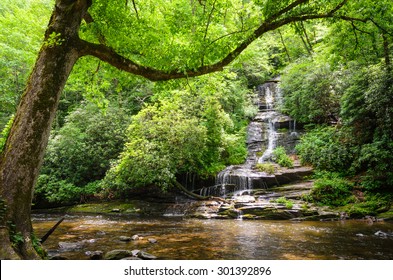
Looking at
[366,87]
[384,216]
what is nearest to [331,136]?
[366,87]

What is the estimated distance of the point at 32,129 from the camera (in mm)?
4625

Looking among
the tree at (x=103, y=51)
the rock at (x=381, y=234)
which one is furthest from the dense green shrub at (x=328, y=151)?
the tree at (x=103, y=51)

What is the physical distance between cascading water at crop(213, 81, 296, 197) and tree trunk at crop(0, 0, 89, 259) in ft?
41.3

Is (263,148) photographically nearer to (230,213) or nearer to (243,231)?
(230,213)

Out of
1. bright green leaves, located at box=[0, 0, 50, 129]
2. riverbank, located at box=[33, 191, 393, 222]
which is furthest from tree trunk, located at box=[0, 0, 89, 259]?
bright green leaves, located at box=[0, 0, 50, 129]

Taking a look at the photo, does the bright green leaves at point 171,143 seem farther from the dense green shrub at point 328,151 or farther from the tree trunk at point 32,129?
the tree trunk at point 32,129

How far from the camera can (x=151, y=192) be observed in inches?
667

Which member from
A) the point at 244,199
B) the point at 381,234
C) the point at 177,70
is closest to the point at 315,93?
the point at 244,199

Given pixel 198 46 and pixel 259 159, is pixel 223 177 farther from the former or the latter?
pixel 198 46

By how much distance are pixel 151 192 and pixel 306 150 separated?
9.89 m

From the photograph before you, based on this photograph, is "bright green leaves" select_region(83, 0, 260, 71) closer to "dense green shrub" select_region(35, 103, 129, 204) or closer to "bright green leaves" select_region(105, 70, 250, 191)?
"bright green leaves" select_region(105, 70, 250, 191)

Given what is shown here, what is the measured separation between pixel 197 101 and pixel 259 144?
6726mm

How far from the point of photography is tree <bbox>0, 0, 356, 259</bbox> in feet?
14.6

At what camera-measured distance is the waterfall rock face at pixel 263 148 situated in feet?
53.3
